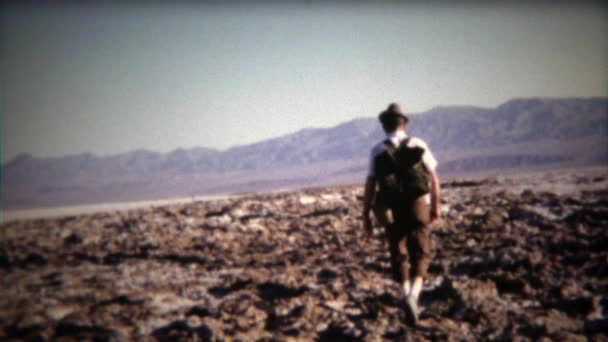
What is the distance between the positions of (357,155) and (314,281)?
15303 cm

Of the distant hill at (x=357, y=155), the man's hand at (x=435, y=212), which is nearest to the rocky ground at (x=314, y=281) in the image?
the man's hand at (x=435, y=212)

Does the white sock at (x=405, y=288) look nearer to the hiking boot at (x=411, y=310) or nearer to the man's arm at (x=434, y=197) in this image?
the hiking boot at (x=411, y=310)

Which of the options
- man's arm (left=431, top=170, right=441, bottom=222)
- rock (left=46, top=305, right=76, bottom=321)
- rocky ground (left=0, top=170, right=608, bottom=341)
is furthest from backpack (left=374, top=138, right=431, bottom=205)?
rock (left=46, top=305, right=76, bottom=321)

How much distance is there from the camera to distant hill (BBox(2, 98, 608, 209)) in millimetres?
109812

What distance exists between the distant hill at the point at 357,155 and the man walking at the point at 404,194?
99.8 metres

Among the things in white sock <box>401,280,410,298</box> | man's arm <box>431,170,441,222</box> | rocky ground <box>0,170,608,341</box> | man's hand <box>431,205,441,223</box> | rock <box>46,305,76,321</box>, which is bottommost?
rock <box>46,305,76,321</box>

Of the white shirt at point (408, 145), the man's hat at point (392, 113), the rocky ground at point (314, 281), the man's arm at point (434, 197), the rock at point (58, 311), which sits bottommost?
the rock at point (58, 311)

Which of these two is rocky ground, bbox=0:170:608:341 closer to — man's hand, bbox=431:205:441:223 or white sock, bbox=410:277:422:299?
white sock, bbox=410:277:422:299

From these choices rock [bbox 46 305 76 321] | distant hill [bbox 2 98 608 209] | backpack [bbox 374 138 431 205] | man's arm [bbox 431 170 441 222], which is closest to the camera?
backpack [bbox 374 138 431 205]

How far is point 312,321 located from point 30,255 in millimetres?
6929

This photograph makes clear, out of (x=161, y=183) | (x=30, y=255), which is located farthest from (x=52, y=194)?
(x=30, y=255)

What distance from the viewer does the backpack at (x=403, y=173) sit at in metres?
4.05

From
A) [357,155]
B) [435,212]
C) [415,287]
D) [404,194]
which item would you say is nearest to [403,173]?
[404,194]

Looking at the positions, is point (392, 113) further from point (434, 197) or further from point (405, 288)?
point (405, 288)
